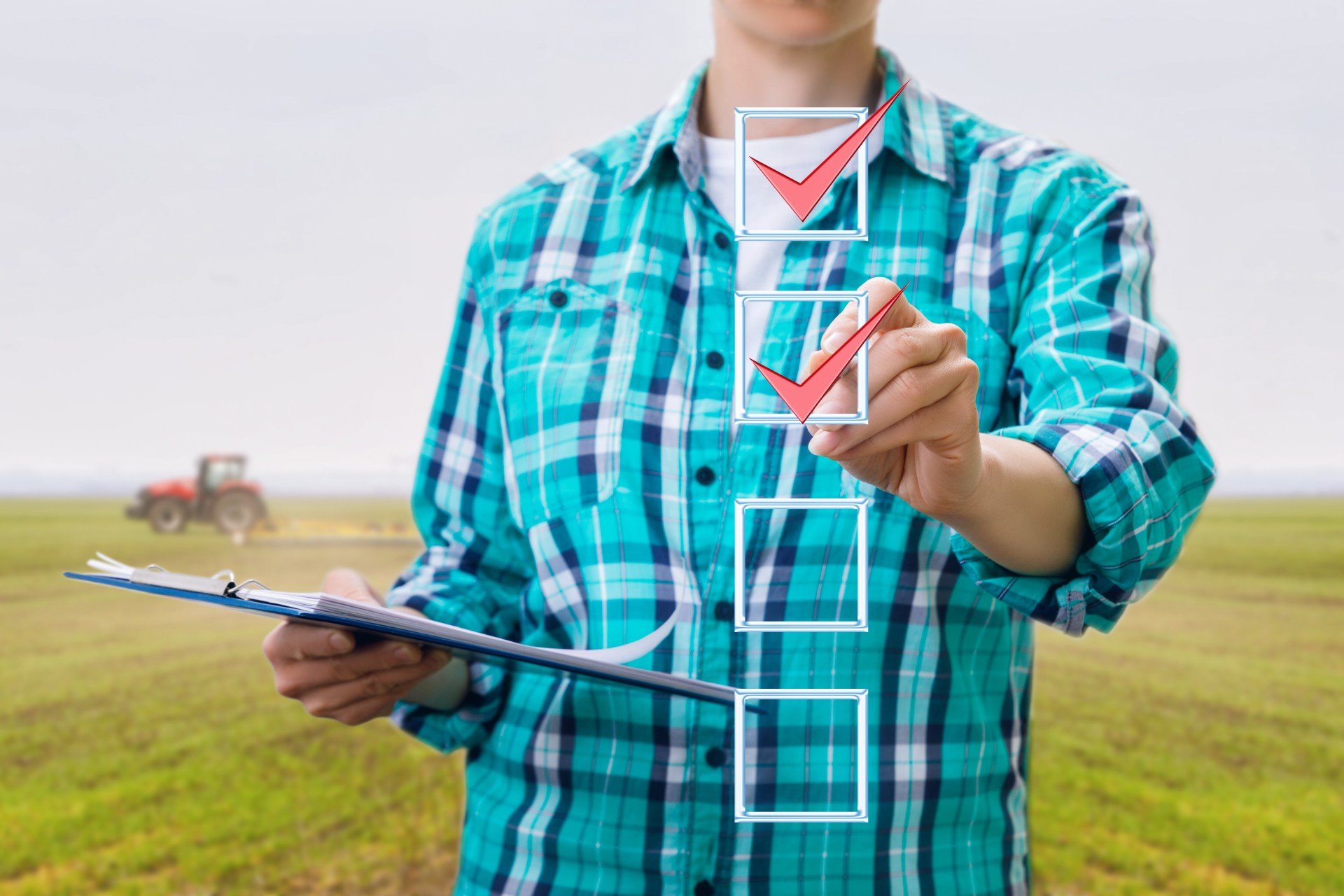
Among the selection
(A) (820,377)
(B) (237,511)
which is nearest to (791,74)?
(A) (820,377)

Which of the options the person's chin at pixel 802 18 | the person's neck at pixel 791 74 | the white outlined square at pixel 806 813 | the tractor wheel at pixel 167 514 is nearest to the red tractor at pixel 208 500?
the tractor wheel at pixel 167 514

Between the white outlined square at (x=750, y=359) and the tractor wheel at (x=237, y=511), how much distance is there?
3118 mm

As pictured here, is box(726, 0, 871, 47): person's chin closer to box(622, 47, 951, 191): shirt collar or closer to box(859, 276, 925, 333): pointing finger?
box(622, 47, 951, 191): shirt collar

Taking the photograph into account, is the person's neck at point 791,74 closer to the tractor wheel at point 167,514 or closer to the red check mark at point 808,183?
the red check mark at point 808,183

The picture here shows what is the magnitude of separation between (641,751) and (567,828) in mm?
92

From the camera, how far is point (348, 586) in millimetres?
852

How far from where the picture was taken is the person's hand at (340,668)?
76 cm

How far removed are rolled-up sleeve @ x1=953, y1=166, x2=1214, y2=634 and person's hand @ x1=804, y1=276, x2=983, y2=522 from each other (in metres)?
0.16

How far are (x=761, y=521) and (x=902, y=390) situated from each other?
347 millimetres

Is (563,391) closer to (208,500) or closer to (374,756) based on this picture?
(374,756)

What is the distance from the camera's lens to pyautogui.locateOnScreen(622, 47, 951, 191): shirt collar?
86 cm

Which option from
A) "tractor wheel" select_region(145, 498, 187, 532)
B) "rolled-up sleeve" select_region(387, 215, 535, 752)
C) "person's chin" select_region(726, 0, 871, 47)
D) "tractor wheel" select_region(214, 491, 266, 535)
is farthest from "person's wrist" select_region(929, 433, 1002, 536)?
"tractor wheel" select_region(145, 498, 187, 532)

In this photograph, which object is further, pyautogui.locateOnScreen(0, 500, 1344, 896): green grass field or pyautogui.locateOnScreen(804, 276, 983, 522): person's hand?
pyautogui.locateOnScreen(0, 500, 1344, 896): green grass field

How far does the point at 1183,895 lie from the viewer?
2.43 metres
